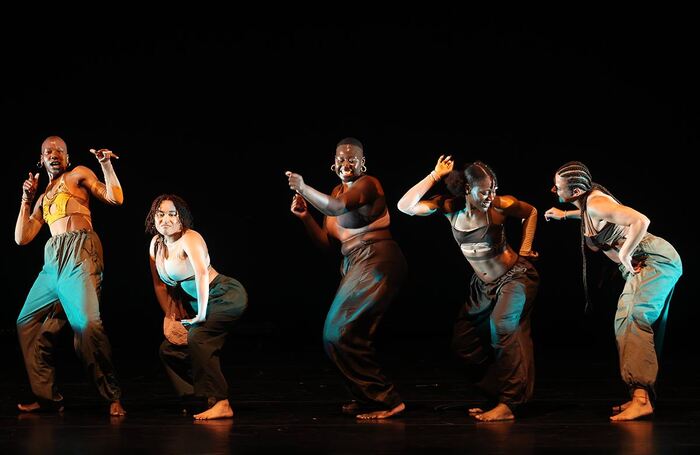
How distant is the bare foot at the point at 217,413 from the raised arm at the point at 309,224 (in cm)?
91

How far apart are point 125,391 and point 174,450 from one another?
2020mm

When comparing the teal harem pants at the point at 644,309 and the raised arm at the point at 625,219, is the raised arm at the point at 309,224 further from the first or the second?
the teal harem pants at the point at 644,309

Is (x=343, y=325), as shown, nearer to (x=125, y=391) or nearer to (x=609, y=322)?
(x=125, y=391)

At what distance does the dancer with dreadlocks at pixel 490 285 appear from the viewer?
4.50 metres

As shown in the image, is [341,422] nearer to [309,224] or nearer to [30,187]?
[309,224]

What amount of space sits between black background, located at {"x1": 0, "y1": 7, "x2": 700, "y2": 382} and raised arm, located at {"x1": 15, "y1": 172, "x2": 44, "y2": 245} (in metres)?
2.70

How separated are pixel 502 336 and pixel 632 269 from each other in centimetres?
67

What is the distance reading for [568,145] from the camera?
25.9 feet

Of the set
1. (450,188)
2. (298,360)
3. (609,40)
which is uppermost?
(609,40)

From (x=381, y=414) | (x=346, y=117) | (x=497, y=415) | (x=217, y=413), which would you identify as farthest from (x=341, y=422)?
(x=346, y=117)

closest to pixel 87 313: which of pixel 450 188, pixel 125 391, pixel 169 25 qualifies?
pixel 125 391

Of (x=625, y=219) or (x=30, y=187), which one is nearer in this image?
(x=625, y=219)

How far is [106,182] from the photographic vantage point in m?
4.81

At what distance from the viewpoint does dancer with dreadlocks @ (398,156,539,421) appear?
14.8ft
